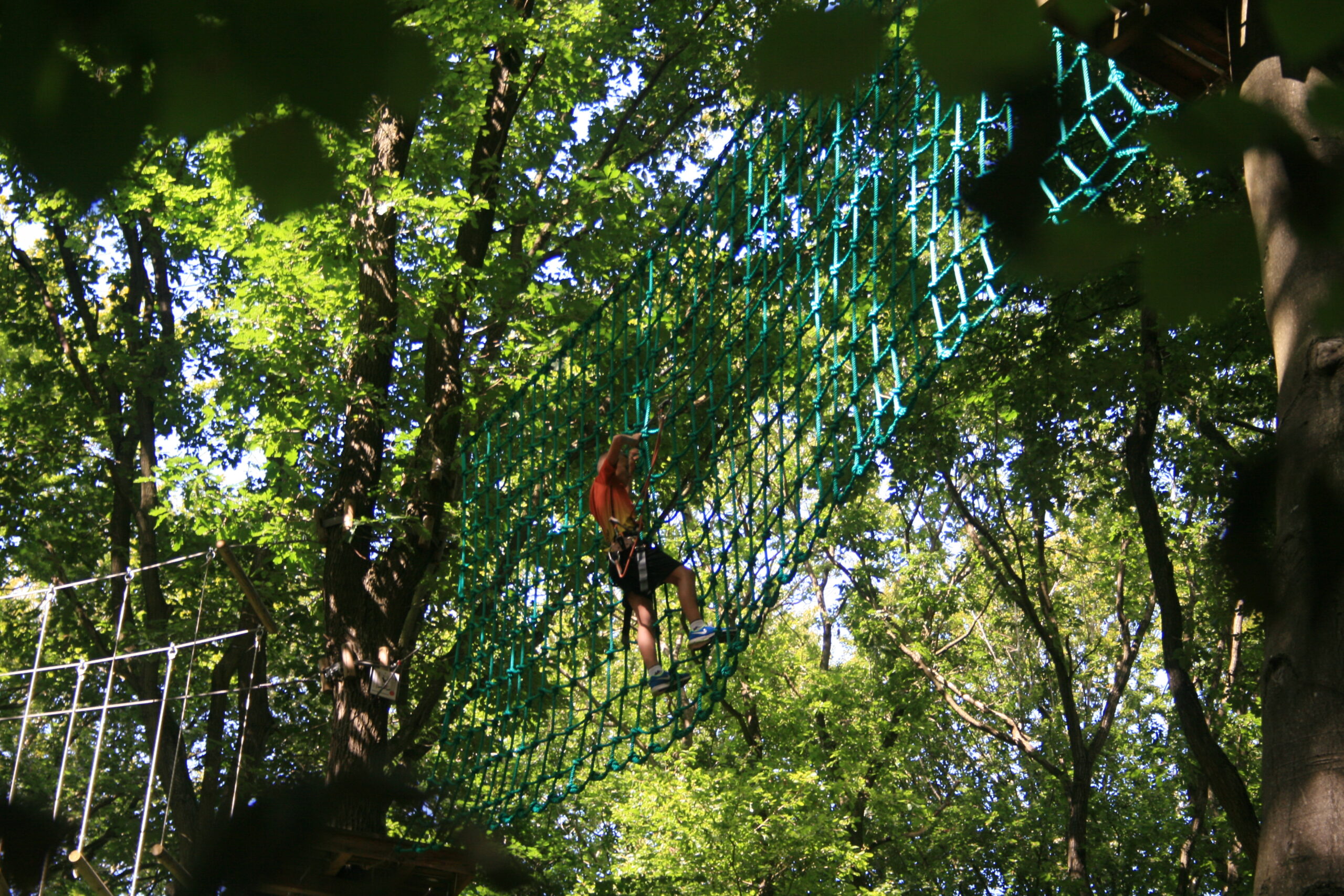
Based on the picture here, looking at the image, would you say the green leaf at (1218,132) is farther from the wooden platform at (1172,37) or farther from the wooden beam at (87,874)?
the wooden beam at (87,874)

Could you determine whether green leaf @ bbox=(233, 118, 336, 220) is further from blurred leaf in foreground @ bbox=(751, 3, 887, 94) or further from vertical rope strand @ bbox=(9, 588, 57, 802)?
vertical rope strand @ bbox=(9, 588, 57, 802)

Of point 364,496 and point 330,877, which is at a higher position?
point 364,496

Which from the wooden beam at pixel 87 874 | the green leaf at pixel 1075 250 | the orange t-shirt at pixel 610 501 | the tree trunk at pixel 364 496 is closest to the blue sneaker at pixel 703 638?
the orange t-shirt at pixel 610 501

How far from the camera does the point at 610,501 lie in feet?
14.9

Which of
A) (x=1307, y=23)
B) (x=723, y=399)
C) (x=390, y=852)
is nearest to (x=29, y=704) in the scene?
(x=390, y=852)

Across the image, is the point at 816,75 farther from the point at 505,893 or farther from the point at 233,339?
the point at 233,339

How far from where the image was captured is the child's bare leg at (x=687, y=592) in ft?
14.6

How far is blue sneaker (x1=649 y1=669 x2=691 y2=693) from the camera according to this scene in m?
4.21

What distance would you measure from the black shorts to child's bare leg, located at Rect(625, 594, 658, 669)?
21mm

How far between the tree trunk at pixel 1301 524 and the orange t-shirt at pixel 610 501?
3073mm

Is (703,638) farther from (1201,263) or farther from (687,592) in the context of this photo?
(1201,263)

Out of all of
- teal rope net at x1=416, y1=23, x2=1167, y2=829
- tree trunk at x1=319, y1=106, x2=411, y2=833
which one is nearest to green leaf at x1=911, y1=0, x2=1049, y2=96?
teal rope net at x1=416, y1=23, x2=1167, y2=829

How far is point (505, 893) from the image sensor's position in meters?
1.29

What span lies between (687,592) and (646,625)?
0.66ft
